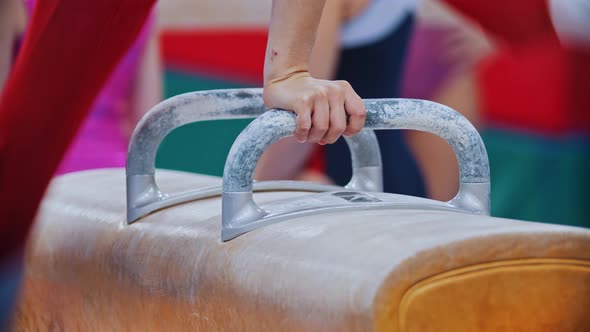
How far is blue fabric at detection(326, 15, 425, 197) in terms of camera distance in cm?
234

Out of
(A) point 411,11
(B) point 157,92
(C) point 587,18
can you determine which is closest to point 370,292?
(A) point 411,11

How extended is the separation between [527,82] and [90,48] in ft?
9.05

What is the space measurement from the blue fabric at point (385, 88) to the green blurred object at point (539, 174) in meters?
1.28

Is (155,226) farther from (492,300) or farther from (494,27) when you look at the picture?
(494,27)

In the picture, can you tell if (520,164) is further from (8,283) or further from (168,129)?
(8,283)

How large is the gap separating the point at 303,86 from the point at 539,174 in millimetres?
2728

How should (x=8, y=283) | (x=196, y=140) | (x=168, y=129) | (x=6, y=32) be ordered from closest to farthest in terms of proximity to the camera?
(x=8, y=283)
(x=168, y=129)
(x=6, y=32)
(x=196, y=140)

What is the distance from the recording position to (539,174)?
3676mm

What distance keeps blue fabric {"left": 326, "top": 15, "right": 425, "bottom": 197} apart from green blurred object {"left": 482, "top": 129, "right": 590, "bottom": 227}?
128 centimetres

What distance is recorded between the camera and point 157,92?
2.75 m

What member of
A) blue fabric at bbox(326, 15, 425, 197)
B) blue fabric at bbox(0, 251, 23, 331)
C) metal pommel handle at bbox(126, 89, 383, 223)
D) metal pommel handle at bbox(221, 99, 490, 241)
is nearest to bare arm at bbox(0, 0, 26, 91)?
metal pommel handle at bbox(126, 89, 383, 223)

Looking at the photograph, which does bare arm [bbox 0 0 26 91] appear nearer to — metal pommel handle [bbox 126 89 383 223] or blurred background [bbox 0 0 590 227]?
metal pommel handle [bbox 126 89 383 223]

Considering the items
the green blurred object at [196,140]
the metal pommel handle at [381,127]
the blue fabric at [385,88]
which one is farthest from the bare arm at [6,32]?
the green blurred object at [196,140]

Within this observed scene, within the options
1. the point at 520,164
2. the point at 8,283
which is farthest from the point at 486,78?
the point at 8,283
